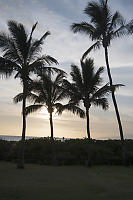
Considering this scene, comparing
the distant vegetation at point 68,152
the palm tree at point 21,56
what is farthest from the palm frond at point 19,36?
the distant vegetation at point 68,152

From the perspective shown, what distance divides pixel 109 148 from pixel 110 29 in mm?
10086

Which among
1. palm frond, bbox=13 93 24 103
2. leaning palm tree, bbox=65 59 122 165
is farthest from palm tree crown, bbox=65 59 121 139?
palm frond, bbox=13 93 24 103

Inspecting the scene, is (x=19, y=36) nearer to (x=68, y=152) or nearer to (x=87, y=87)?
(x=87, y=87)

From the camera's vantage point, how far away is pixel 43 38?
780 inches

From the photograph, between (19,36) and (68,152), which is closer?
(19,36)

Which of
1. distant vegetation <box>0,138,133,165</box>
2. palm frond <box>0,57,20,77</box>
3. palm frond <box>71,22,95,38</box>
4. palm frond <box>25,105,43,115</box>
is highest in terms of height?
palm frond <box>71,22,95,38</box>

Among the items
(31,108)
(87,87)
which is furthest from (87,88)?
(31,108)

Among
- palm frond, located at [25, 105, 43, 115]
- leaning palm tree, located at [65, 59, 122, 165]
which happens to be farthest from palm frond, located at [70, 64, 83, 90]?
palm frond, located at [25, 105, 43, 115]

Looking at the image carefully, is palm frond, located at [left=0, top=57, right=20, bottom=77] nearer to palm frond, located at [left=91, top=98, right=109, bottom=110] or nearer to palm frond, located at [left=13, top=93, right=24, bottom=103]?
palm frond, located at [left=13, top=93, right=24, bottom=103]

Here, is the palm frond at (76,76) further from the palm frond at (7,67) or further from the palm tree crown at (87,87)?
the palm frond at (7,67)

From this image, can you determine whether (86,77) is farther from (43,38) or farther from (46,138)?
(46,138)

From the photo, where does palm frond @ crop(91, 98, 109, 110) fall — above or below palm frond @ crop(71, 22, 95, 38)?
below

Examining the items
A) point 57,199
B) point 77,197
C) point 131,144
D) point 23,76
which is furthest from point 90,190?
point 131,144

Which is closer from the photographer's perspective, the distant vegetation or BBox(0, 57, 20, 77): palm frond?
BBox(0, 57, 20, 77): palm frond
